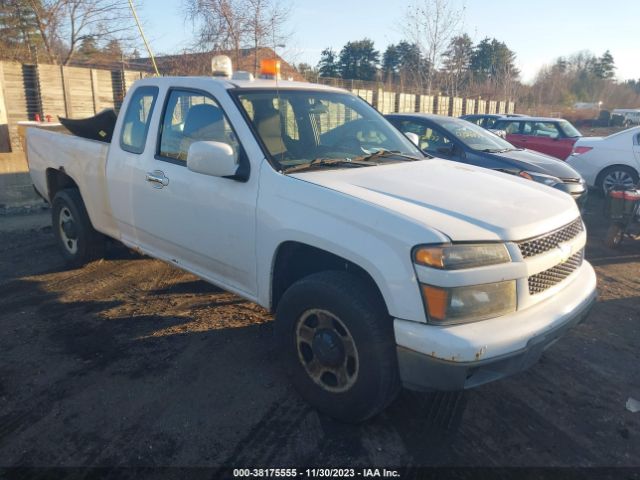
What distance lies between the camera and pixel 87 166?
4.64m

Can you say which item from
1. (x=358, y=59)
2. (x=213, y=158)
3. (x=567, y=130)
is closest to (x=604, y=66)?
(x=358, y=59)

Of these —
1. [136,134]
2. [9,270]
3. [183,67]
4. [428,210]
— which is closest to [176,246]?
[136,134]

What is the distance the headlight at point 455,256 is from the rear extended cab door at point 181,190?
119cm

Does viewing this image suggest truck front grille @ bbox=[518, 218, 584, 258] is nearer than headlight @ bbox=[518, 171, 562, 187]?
Yes

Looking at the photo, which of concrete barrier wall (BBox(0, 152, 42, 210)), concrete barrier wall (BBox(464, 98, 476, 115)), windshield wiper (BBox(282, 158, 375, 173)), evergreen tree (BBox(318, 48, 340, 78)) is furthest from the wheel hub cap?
evergreen tree (BBox(318, 48, 340, 78))

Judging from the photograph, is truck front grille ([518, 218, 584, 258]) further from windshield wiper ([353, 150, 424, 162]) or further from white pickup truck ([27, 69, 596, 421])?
windshield wiper ([353, 150, 424, 162])

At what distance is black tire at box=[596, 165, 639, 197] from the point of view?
370 inches

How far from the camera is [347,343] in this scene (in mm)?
2656

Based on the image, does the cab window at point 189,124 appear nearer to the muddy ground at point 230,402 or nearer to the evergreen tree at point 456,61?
the muddy ground at point 230,402

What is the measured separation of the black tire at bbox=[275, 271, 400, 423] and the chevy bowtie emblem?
3.59 feet

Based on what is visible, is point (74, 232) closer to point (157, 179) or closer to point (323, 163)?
point (157, 179)

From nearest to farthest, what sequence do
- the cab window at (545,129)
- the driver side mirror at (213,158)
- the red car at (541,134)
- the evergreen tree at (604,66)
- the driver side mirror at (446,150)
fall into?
the driver side mirror at (213,158)
the driver side mirror at (446,150)
the red car at (541,134)
the cab window at (545,129)
the evergreen tree at (604,66)

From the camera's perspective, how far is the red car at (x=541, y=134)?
1200cm

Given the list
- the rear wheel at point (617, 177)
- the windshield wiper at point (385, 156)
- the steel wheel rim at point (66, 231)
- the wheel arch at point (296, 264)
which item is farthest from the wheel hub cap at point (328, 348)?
the rear wheel at point (617, 177)
